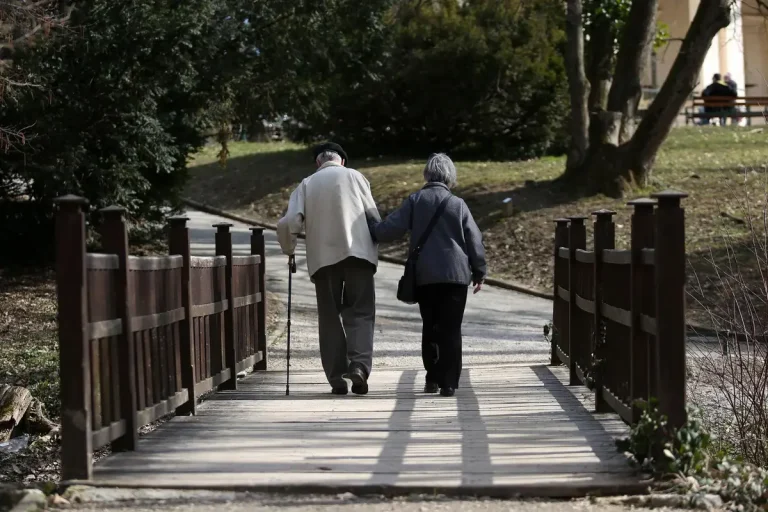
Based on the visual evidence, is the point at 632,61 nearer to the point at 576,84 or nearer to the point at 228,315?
the point at 576,84

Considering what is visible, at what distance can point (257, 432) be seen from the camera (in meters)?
6.82

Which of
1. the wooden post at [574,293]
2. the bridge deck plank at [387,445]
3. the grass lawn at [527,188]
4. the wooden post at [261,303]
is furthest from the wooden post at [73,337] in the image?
the grass lawn at [527,188]

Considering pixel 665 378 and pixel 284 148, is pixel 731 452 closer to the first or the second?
pixel 665 378

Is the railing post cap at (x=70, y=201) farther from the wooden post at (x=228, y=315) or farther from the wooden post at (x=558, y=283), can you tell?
the wooden post at (x=558, y=283)

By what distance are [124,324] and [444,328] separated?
10.1ft

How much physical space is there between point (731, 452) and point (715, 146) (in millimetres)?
21165

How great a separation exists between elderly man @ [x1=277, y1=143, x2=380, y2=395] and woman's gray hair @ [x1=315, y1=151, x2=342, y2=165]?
221 millimetres

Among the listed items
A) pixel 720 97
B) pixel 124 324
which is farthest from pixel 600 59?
pixel 124 324

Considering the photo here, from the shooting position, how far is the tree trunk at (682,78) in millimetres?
20391

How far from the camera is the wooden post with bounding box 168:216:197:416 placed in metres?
7.43

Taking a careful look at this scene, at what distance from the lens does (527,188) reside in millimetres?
23797

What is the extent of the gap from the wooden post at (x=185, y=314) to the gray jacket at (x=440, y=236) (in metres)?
1.65

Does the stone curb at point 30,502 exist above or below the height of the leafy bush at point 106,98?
below

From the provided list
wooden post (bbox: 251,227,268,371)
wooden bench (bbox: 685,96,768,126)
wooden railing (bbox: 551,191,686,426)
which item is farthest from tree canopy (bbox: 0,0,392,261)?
wooden bench (bbox: 685,96,768,126)
